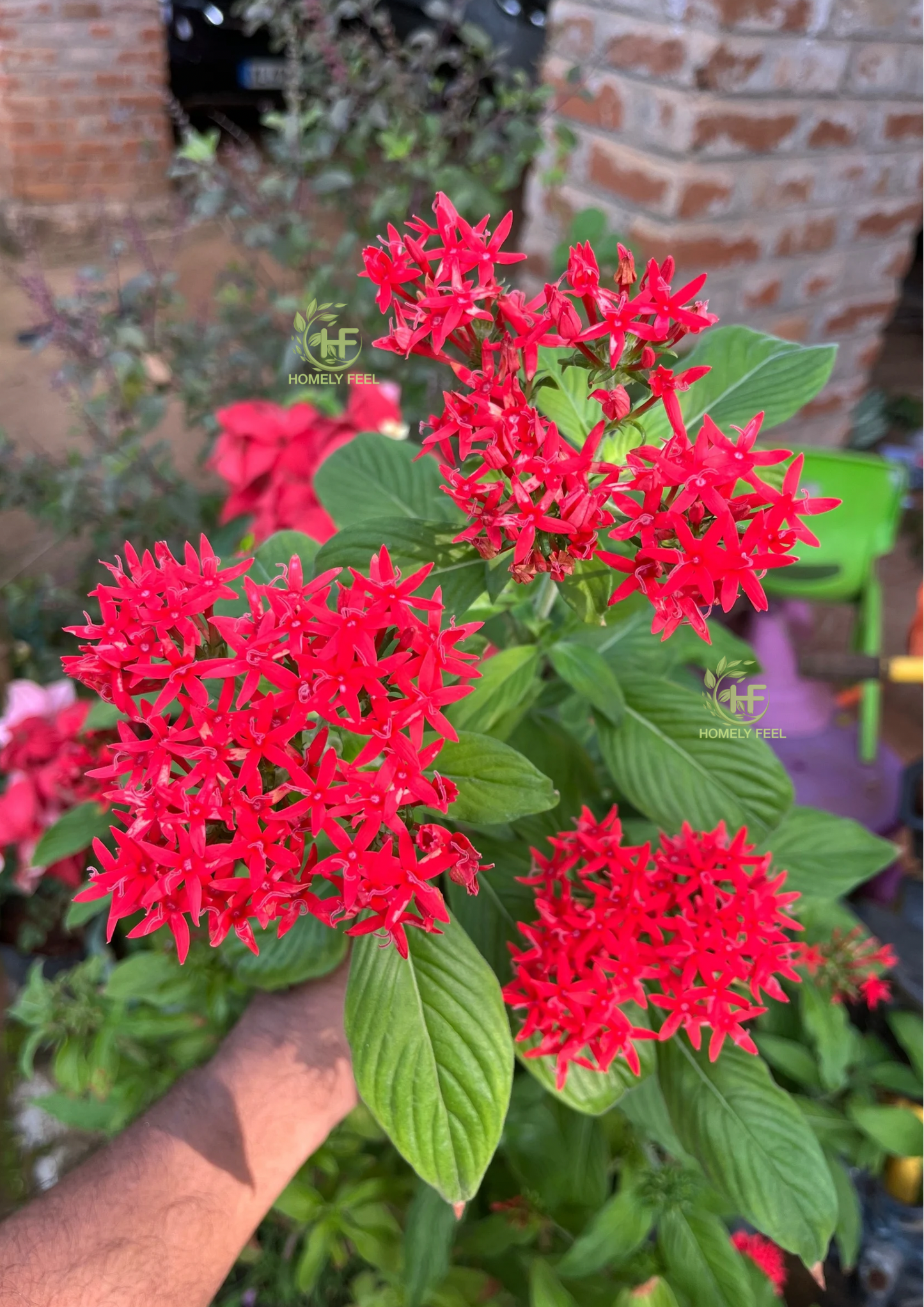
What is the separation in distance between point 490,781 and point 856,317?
53.5 inches

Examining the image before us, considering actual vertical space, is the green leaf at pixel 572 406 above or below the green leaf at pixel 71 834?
above

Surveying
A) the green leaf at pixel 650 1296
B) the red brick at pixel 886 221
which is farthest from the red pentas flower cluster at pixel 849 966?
the red brick at pixel 886 221

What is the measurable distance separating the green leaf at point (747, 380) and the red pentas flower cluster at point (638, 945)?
0.22 m

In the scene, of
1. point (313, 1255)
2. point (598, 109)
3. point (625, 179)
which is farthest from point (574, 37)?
point (313, 1255)

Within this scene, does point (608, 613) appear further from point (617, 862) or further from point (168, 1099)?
point (168, 1099)

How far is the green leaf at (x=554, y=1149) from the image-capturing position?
0.61 meters

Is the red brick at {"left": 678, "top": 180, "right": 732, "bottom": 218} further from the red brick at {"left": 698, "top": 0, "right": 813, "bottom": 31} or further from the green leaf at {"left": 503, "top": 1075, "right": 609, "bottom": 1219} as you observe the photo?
the green leaf at {"left": 503, "top": 1075, "right": 609, "bottom": 1219}

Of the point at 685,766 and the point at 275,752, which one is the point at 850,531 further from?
the point at 275,752

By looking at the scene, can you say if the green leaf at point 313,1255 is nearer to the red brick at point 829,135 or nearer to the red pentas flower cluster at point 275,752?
the red pentas flower cluster at point 275,752

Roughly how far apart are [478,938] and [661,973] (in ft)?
0.36

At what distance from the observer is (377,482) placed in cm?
55

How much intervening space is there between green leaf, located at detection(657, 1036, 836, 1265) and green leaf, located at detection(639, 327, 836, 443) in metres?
0.37

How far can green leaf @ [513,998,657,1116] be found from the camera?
46 centimetres

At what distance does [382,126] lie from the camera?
3.47ft
